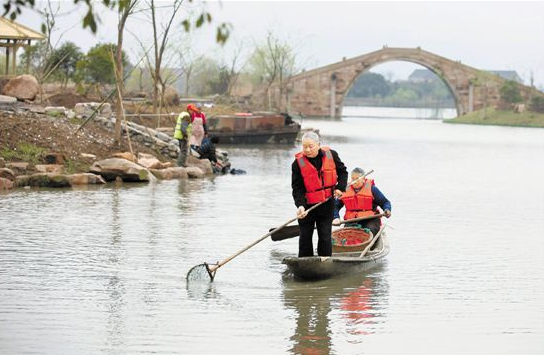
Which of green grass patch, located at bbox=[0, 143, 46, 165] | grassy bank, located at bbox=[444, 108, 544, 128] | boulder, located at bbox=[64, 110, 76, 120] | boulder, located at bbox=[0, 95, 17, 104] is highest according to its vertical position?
boulder, located at bbox=[0, 95, 17, 104]

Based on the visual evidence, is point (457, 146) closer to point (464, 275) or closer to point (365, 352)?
point (464, 275)

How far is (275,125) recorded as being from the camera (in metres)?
48.9

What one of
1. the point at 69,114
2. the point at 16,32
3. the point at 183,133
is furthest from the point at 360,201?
the point at 16,32

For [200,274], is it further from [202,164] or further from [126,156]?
[202,164]

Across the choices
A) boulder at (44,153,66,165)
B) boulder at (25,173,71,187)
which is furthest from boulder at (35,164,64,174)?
boulder at (25,173,71,187)

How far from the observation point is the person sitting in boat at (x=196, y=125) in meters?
28.2

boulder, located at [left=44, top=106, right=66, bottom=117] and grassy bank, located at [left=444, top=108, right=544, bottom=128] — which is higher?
boulder, located at [left=44, top=106, right=66, bottom=117]

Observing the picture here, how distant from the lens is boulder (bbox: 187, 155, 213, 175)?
95.7 feet

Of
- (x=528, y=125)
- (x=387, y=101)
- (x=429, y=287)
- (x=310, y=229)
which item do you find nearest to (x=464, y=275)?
(x=429, y=287)

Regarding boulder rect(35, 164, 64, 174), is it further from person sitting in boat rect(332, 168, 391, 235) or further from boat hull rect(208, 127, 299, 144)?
boat hull rect(208, 127, 299, 144)

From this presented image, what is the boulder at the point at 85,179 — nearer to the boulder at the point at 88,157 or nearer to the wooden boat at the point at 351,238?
the boulder at the point at 88,157

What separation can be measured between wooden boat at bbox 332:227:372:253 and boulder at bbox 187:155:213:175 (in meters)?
14.9

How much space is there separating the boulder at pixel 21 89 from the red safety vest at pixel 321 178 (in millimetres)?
20373

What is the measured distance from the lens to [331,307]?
1154 centimetres
